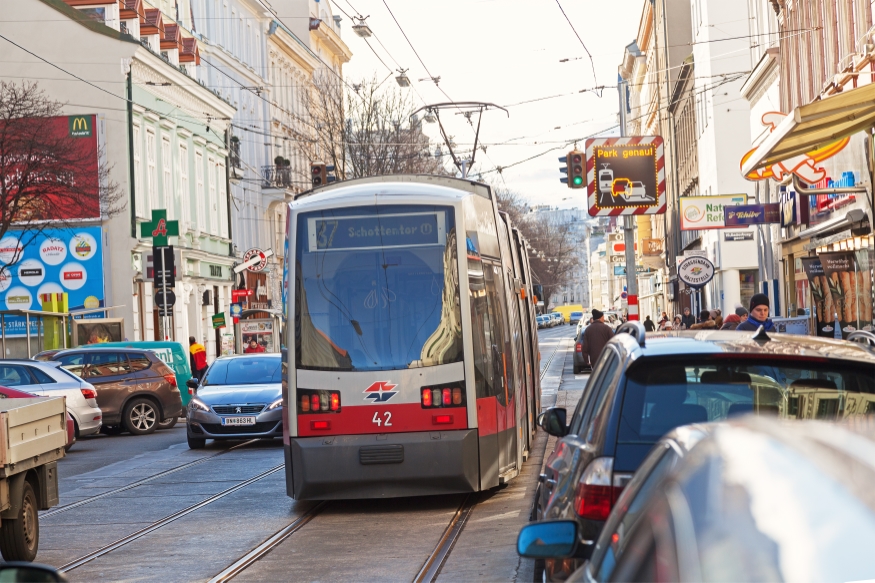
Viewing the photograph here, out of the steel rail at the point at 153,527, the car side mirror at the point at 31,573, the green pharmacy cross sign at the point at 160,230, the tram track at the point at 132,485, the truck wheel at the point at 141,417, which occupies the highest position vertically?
the green pharmacy cross sign at the point at 160,230

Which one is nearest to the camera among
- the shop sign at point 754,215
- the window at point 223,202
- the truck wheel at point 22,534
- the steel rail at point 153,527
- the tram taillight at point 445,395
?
the truck wheel at point 22,534

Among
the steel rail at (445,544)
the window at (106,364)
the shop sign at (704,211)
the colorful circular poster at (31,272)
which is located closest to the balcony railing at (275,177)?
the colorful circular poster at (31,272)

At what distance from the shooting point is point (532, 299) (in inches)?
817

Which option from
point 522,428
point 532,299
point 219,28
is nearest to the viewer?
point 522,428

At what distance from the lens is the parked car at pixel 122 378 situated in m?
26.0

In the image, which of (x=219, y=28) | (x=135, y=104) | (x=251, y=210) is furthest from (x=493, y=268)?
(x=251, y=210)

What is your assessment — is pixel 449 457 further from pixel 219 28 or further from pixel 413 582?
pixel 219 28

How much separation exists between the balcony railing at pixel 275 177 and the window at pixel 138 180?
64.4 feet

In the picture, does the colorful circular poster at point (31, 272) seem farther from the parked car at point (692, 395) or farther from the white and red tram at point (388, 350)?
the parked car at point (692, 395)

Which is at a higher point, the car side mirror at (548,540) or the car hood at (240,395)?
the car side mirror at (548,540)

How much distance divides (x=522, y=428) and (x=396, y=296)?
3138 mm

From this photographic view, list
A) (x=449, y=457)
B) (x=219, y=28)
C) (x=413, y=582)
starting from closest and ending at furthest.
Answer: (x=413, y=582) → (x=449, y=457) → (x=219, y=28)

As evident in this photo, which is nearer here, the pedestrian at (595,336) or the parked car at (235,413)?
the parked car at (235,413)

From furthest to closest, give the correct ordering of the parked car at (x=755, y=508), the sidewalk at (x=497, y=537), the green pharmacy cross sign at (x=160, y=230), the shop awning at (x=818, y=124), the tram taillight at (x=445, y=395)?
the green pharmacy cross sign at (x=160, y=230) → the shop awning at (x=818, y=124) → the tram taillight at (x=445, y=395) → the sidewalk at (x=497, y=537) → the parked car at (x=755, y=508)
